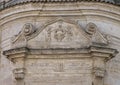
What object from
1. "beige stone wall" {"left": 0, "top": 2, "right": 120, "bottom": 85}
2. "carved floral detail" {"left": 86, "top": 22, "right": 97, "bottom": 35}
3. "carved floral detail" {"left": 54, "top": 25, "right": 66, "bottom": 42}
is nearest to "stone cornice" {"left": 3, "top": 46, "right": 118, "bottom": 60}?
"carved floral detail" {"left": 54, "top": 25, "right": 66, "bottom": 42}

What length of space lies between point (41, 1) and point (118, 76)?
3.72m

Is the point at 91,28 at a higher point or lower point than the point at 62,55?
higher

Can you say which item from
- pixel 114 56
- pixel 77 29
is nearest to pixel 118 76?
pixel 114 56

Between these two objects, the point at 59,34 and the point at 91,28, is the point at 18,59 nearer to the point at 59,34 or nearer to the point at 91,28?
the point at 59,34

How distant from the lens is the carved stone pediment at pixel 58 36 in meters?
16.4

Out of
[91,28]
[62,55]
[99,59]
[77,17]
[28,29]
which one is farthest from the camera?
[77,17]

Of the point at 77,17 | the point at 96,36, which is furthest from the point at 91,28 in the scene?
the point at 77,17

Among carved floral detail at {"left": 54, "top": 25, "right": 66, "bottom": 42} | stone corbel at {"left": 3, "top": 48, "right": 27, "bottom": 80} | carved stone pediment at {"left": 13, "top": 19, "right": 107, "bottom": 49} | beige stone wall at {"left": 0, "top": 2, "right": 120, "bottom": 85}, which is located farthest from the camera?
beige stone wall at {"left": 0, "top": 2, "right": 120, "bottom": 85}

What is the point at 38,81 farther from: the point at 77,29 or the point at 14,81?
the point at 77,29

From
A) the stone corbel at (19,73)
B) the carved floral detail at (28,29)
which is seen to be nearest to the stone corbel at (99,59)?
the carved floral detail at (28,29)

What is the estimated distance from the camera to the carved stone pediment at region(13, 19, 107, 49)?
53.9ft

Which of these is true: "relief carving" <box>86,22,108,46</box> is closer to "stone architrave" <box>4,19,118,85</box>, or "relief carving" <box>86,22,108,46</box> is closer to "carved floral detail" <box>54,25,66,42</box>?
"stone architrave" <box>4,19,118,85</box>

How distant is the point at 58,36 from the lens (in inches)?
653

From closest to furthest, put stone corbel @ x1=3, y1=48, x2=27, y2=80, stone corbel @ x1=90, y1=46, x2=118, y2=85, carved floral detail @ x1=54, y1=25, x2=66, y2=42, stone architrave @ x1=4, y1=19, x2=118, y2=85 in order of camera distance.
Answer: stone corbel @ x1=90, y1=46, x2=118, y2=85 < stone architrave @ x1=4, y1=19, x2=118, y2=85 < stone corbel @ x1=3, y1=48, x2=27, y2=80 < carved floral detail @ x1=54, y1=25, x2=66, y2=42
